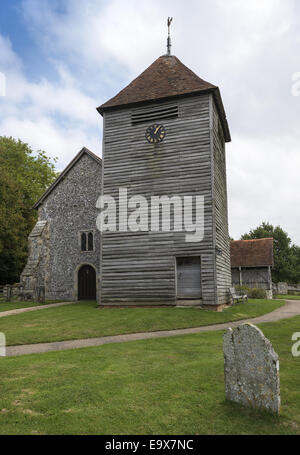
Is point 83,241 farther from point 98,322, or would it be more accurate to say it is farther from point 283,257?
point 283,257

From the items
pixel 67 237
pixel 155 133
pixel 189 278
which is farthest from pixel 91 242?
pixel 155 133

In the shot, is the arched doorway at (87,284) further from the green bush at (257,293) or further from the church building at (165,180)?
the green bush at (257,293)

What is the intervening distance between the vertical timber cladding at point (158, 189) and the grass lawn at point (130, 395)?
8.37m

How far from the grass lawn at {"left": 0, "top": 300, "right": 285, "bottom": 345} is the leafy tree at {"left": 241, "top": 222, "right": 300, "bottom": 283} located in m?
42.0

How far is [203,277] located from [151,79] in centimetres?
1191

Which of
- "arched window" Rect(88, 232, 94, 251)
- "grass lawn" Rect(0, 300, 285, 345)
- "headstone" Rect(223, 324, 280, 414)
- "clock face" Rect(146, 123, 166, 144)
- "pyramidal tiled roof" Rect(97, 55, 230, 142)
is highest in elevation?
"pyramidal tiled roof" Rect(97, 55, 230, 142)

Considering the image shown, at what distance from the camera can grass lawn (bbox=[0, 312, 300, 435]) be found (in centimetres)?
367

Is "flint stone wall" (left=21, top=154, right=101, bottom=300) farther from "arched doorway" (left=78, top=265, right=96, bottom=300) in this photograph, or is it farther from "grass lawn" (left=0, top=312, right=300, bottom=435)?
"grass lawn" (left=0, top=312, right=300, bottom=435)

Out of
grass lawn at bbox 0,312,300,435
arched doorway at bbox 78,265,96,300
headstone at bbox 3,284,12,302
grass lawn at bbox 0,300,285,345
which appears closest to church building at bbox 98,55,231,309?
grass lawn at bbox 0,300,285,345

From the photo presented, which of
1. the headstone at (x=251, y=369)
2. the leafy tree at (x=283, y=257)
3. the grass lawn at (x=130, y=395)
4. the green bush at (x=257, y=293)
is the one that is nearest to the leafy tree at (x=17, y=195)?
the green bush at (x=257, y=293)

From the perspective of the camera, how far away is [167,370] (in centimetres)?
576

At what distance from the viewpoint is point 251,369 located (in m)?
4.24
